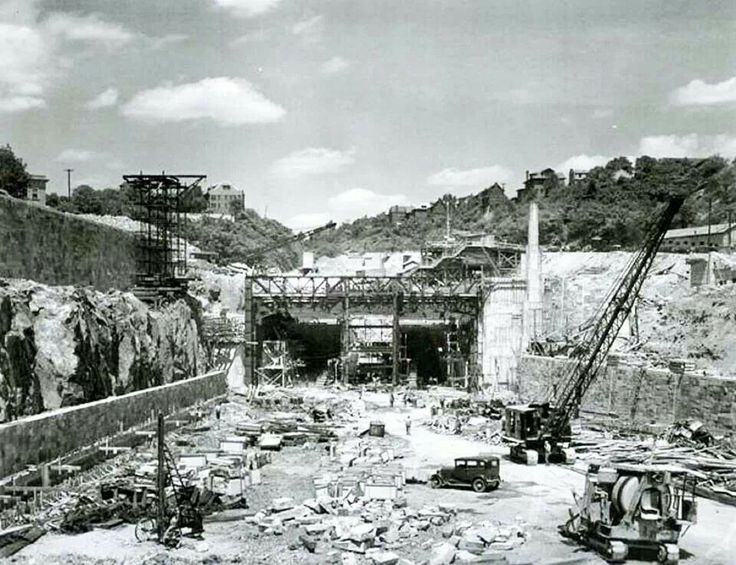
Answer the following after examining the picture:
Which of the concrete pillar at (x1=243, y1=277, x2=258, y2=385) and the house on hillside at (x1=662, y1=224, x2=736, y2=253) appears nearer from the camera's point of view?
the concrete pillar at (x1=243, y1=277, x2=258, y2=385)

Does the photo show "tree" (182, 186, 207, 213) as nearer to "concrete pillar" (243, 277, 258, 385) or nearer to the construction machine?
"concrete pillar" (243, 277, 258, 385)

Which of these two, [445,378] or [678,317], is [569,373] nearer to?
[678,317]

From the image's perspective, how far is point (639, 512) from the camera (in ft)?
59.3

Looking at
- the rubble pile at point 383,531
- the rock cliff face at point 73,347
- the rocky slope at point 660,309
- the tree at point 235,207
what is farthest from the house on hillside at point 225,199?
the rubble pile at point 383,531

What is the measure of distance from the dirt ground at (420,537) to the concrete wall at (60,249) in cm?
1393

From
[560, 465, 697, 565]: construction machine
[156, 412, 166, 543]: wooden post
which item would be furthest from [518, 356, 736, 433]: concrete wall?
[156, 412, 166, 543]: wooden post

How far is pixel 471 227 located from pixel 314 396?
7257 cm

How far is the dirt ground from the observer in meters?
18.4

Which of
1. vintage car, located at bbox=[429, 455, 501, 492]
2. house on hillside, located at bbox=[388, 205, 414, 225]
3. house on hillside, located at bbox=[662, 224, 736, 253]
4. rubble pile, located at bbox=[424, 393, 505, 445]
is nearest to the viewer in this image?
vintage car, located at bbox=[429, 455, 501, 492]

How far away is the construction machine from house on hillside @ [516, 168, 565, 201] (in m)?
103

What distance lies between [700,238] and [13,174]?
223 feet

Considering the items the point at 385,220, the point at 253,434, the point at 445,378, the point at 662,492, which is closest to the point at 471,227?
the point at 385,220

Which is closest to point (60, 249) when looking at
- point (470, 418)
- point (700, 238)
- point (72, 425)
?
point (72, 425)

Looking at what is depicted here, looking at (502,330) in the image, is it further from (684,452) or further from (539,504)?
(539,504)
